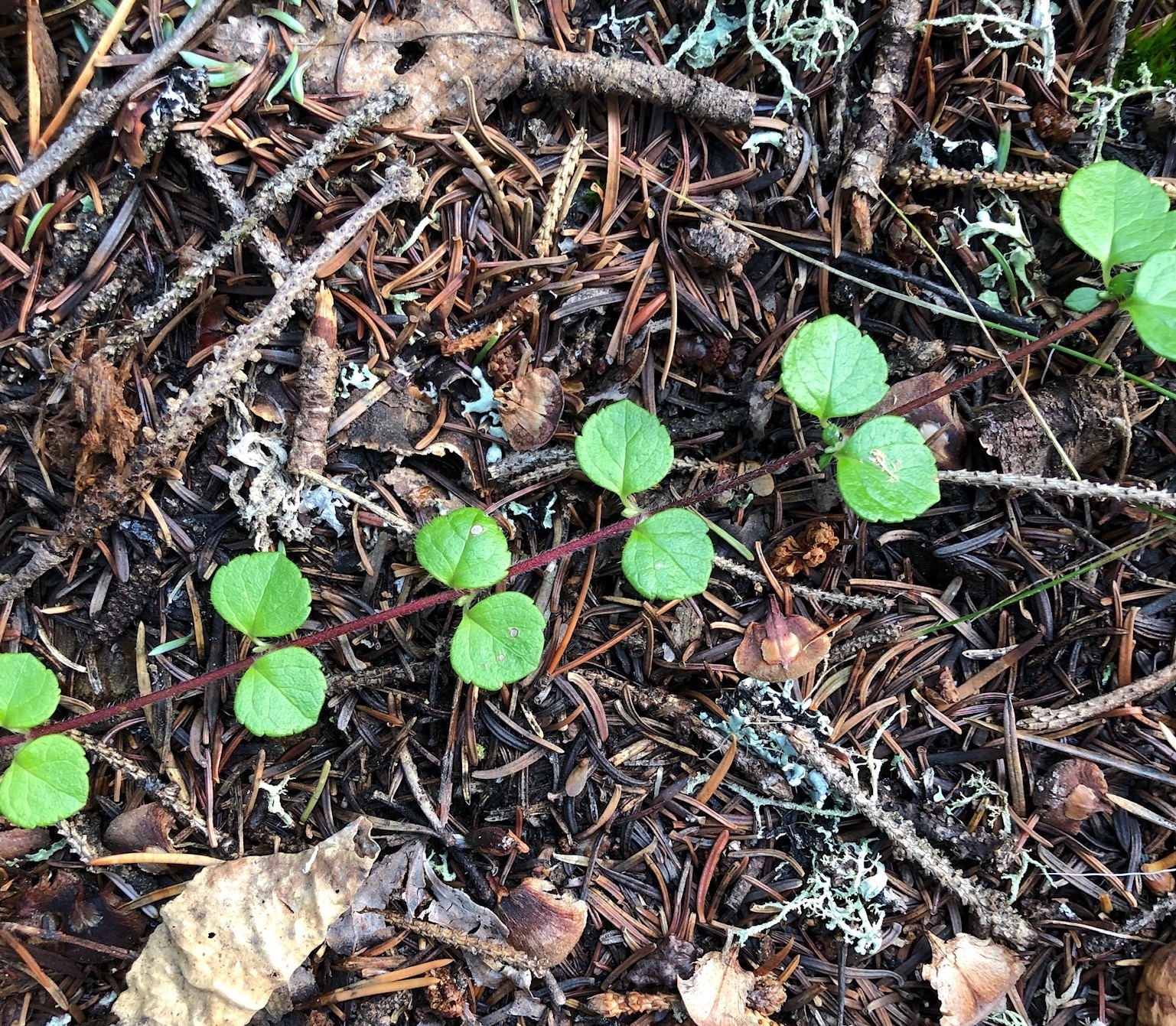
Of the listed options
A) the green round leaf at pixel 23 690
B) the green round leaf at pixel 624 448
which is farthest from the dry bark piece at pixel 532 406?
the green round leaf at pixel 23 690

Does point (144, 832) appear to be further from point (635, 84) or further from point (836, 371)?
point (635, 84)

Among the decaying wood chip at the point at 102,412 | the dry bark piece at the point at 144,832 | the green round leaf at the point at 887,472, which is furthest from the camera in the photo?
the dry bark piece at the point at 144,832

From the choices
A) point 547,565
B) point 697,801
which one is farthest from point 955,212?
point 697,801

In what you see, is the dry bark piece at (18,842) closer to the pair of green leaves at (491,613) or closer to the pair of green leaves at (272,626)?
the pair of green leaves at (272,626)

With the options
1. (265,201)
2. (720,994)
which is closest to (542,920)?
(720,994)

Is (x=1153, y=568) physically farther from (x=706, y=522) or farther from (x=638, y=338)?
(x=638, y=338)

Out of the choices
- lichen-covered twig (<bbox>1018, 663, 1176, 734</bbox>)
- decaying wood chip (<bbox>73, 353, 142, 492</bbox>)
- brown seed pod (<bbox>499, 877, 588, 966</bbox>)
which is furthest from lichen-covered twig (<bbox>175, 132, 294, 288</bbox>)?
lichen-covered twig (<bbox>1018, 663, 1176, 734</bbox>)
